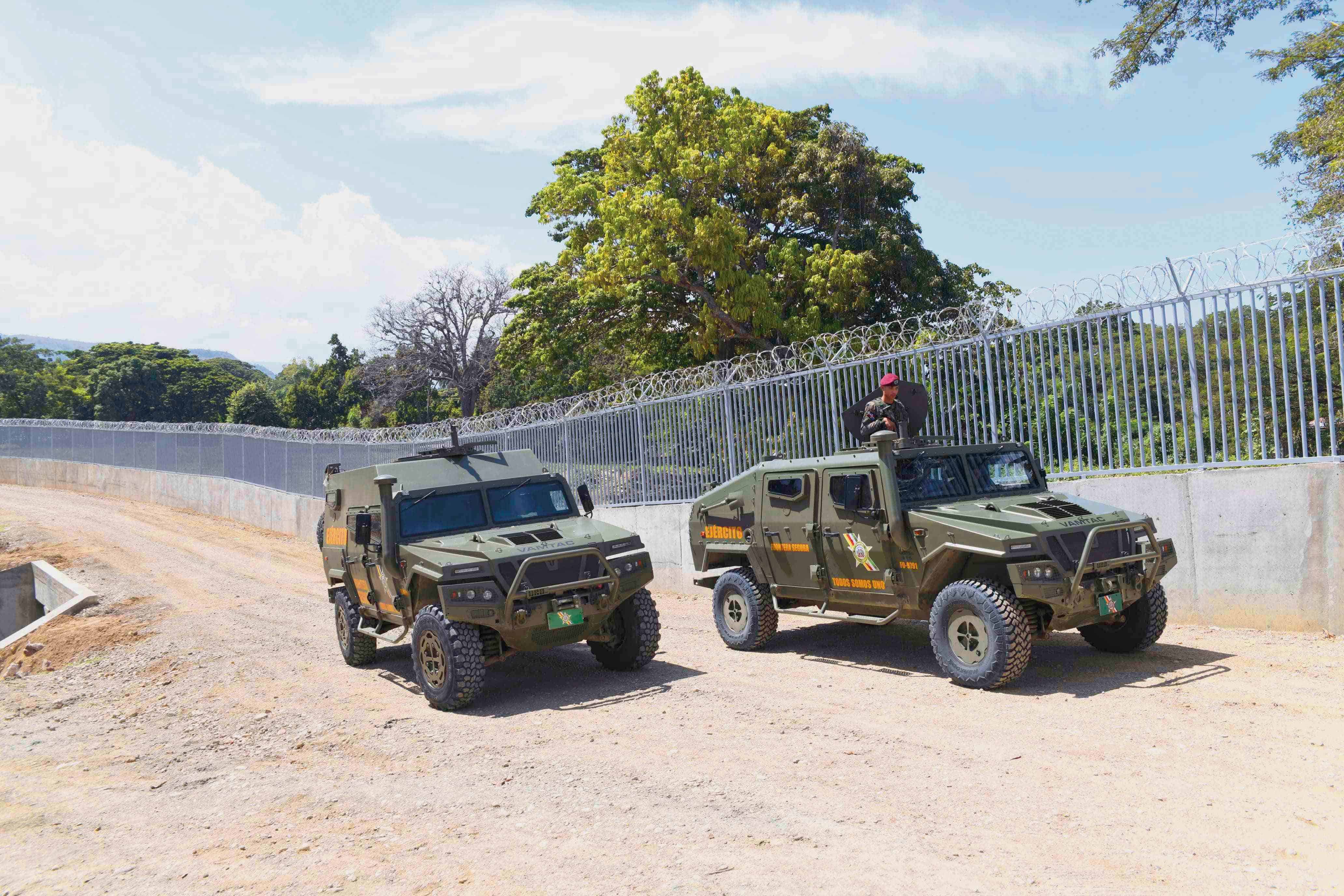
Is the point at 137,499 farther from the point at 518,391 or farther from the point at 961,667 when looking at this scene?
the point at 961,667

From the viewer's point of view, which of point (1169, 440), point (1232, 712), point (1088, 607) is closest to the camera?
point (1232, 712)

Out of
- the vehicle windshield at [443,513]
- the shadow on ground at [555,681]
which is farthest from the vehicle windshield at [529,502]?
the shadow on ground at [555,681]

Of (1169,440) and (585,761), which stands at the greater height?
(1169,440)

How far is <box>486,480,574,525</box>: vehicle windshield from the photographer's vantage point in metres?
9.54

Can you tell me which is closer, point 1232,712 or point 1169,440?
point 1232,712

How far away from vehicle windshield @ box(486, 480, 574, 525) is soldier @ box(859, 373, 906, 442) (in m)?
3.09

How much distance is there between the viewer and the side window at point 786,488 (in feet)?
29.9

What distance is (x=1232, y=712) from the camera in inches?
248

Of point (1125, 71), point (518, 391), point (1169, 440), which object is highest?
point (1125, 71)

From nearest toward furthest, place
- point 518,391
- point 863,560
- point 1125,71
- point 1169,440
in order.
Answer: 1. point 863,560
2. point 1169,440
3. point 1125,71
4. point 518,391

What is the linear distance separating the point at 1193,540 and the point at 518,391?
116 feet

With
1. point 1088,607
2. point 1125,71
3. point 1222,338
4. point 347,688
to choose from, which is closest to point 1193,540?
point 1222,338

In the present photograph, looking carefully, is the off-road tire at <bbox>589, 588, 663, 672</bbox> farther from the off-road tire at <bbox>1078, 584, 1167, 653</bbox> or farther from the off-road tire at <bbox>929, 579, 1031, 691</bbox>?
the off-road tire at <bbox>1078, 584, 1167, 653</bbox>

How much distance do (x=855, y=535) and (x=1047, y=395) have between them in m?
3.31
